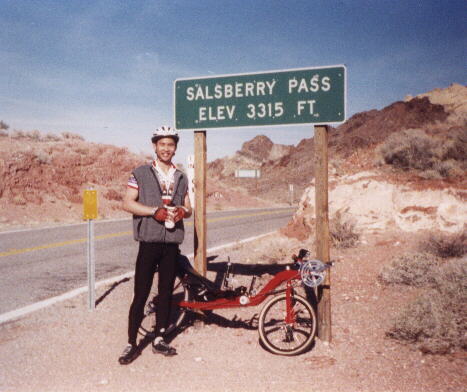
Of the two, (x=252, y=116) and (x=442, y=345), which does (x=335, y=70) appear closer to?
(x=252, y=116)

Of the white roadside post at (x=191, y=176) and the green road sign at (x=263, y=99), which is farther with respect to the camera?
the white roadside post at (x=191, y=176)

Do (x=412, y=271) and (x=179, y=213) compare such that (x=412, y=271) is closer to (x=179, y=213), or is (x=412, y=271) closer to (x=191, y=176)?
(x=191, y=176)

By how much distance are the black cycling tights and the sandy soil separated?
1.15ft

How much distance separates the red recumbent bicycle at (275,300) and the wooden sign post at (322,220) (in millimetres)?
167

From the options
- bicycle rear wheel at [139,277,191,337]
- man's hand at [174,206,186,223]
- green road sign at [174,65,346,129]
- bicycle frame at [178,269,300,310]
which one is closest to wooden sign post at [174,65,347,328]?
green road sign at [174,65,346,129]

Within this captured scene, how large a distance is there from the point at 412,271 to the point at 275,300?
2.79m

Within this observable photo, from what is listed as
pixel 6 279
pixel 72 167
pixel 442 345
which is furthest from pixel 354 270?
pixel 72 167

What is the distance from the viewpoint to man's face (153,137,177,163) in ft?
13.7

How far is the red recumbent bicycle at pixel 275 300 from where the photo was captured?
4223 mm

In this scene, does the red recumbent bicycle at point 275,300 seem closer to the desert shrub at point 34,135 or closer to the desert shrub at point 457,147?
the desert shrub at point 457,147

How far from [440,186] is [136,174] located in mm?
7034

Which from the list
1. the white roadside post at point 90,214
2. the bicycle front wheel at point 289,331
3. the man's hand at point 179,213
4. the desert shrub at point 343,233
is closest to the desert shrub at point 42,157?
the desert shrub at point 343,233

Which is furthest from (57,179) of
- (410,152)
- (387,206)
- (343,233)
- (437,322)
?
(437,322)

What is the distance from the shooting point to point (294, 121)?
4.61m
